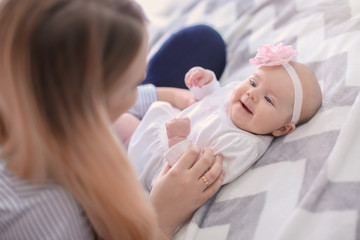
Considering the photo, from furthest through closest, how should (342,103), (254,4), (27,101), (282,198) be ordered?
(254,4), (342,103), (282,198), (27,101)

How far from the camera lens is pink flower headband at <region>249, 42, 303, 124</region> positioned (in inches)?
42.9

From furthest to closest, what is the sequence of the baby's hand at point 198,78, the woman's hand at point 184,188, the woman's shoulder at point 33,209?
the baby's hand at point 198,78 → the woman's hand at point 184,188 → the woman's shoulder at point 33,209

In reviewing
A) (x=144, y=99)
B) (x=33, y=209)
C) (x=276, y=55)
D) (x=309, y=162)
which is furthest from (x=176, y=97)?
(x=33, y=209)

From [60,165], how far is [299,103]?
0.68m

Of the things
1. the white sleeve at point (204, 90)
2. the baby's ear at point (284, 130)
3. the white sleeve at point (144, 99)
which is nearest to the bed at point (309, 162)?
the baby's ear at point (284, 130)

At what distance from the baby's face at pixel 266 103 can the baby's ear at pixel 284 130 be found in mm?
12

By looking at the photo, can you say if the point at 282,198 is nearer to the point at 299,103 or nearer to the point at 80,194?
the point at 299,103

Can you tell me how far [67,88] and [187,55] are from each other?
2.86ft

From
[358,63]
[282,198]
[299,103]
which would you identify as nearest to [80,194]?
[282,198]

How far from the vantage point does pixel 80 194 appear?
2.47 feet

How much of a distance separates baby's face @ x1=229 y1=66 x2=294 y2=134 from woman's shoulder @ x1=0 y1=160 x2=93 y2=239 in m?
0.55

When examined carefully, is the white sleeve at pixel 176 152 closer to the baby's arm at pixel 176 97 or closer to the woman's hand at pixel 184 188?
the woman's hand at pixel 184 188

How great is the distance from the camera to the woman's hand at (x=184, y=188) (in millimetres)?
972

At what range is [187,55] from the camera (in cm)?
147
